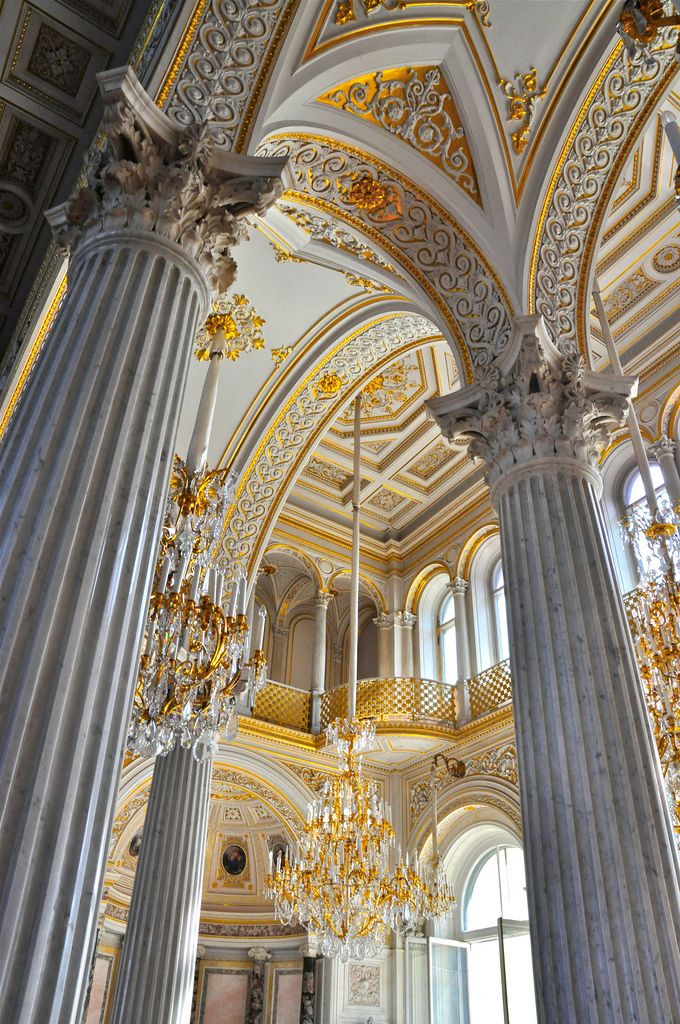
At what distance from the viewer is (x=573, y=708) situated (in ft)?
14.7

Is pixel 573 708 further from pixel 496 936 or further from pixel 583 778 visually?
pixel 496 936

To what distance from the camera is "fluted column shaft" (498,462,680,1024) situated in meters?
3.80

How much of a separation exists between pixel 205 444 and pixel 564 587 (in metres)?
3.00

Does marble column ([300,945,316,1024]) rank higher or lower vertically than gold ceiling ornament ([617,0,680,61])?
lower

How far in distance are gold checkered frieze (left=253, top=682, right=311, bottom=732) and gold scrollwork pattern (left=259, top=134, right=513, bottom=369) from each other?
7.45 meters

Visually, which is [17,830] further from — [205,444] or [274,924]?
[274,924]

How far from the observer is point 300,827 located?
39.1 ft

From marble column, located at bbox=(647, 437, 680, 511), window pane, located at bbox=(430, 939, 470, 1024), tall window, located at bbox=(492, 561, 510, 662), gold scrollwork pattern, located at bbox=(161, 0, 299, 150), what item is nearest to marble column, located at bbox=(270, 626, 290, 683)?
tall window, located at bbox=(492, 561, 510, 662)

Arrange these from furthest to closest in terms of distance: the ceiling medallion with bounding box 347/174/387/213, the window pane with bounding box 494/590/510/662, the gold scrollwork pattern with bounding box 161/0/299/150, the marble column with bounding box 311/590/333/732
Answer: the marble column with bounding box 311/590/333/732
the window pane with bounding box 494/590/510/662
the ceiling medallion with bounding box 347/174/387/213
the gold scrollwork pattern with bounding box 161/0/299/150

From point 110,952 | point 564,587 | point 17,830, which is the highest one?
point 564,587

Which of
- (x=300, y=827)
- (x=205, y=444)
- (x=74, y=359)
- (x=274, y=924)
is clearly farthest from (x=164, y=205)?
(x=274, y=924)

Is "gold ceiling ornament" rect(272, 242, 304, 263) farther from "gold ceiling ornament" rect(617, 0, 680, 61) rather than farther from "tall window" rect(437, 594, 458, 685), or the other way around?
"tall window" rect(437, 594, 458, 685)

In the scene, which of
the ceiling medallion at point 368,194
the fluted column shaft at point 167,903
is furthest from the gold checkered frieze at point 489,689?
the ceiling medallion at point 368,194

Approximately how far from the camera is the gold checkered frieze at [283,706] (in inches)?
482
